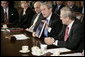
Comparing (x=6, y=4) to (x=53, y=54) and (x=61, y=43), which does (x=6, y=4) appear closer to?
(x=61, y=43)

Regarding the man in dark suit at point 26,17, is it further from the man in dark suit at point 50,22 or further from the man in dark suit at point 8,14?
the man in dark suit at point 50,22

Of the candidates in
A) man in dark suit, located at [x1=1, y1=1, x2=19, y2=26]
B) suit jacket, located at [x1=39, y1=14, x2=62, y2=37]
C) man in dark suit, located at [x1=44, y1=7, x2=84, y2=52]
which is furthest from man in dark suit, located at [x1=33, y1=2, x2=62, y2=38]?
man in dark suit, located at [x1=1, y1=1, x2=19, y2=26]

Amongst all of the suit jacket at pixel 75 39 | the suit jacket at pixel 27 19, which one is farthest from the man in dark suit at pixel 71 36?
the suit jacket at pixel 27 19

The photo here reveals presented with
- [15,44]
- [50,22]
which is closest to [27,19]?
[50,22]

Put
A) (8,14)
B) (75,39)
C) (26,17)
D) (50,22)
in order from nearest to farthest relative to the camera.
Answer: (75,39) → (50,22) → (26,17) → (8,14)

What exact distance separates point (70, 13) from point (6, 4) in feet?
11.2

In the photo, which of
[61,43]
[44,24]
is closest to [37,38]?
[44,24]

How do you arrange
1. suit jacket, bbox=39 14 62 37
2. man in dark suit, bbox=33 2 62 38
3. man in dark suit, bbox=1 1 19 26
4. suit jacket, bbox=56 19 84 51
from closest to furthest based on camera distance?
suit jacket, bbox=56 19 84 51 → man in dark suit, bbox=33 2 62 38 → suit jacket, bbox=39 14 62 37 → man in dark suit, bbox=1 1 19 26

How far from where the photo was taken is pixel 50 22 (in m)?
4.03

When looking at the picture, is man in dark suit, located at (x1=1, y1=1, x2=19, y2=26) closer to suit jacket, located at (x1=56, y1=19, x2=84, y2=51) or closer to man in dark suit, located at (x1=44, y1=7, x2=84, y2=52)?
man in dark suit, located at (x1=44, y1=7, x2=84, y2=52)

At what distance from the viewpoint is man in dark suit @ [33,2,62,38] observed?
3891 mm

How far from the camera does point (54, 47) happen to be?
298 cm

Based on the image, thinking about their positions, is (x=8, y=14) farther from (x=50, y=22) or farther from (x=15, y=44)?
(x=15, y=44)

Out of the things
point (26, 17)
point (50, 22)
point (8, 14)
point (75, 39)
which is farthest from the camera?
point (8, 14)
